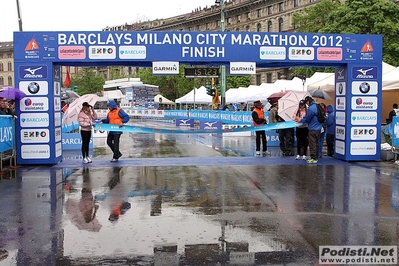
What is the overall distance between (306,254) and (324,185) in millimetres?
4711

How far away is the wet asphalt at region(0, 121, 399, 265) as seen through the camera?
17.9ft

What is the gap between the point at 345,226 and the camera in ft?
21.6

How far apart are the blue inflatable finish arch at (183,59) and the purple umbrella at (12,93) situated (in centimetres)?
30

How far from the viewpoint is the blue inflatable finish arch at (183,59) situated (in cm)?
1291

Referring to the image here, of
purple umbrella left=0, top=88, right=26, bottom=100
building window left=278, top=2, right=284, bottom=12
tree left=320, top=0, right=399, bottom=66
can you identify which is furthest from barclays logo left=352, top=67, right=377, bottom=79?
building window left=278, top=2, right=284, bottom=12

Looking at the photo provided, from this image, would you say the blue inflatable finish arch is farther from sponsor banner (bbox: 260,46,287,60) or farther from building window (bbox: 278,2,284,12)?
building window (bbox: 278,2,284,12)

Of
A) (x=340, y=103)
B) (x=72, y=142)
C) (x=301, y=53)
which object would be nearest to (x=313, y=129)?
(x=340, y=103)

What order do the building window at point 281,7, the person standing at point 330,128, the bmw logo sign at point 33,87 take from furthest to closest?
the building window at point 281,7 → the person standing at point 330,128 → the bmw logo sign at point 33,87

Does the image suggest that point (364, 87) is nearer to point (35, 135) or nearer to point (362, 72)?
point (362, 72)

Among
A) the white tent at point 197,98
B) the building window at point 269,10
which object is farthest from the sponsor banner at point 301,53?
the building window at point 269,10

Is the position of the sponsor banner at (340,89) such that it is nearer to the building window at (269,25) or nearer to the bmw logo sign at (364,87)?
the bmw logo sign at (364,87)

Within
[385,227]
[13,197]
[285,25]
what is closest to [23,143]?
[13,197]

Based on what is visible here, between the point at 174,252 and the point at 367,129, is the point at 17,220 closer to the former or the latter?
the point at 174,252

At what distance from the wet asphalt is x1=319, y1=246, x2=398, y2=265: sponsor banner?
16 cm
